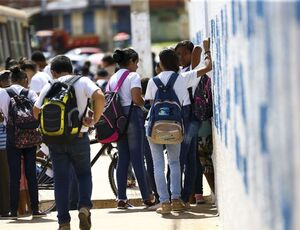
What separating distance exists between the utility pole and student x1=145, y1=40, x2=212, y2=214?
42.5ft

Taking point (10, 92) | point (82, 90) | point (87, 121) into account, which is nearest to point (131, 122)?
point (10, 92)

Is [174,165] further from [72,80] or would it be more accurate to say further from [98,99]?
[72,80]

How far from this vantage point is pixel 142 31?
22484mm

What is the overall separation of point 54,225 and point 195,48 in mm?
2164

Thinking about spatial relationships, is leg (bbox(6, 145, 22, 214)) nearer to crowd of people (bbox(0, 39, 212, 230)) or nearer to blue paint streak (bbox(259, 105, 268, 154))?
crowd of people (bbox(0, 39, 212, 230))

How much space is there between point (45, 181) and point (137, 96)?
214 cm

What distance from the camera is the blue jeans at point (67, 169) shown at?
7984 millimetres

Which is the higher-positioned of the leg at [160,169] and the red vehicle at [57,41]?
the red vehicle at [57,41]

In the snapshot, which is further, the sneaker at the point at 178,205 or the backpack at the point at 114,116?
the backpack at the point at 114,116

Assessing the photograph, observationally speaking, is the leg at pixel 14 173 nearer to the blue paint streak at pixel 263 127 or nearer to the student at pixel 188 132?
the student at pixel 188 132

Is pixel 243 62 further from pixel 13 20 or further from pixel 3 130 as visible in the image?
pixel 13 20

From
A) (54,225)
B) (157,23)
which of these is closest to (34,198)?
(54,225)

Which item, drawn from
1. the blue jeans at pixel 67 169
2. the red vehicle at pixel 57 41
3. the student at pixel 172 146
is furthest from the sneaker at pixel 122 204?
the red vehicle at pixel 57 41

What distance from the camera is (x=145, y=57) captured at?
22.5 metres
